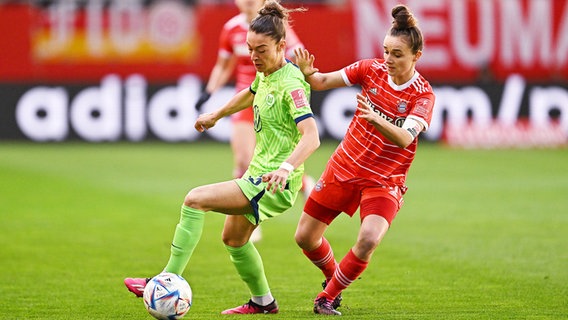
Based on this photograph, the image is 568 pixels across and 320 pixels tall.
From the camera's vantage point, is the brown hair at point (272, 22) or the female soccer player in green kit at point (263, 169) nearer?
the female soccer player in green kit at point (263, 169)

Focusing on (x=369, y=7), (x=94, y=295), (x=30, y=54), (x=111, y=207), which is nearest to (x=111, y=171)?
(x=111, y=207)

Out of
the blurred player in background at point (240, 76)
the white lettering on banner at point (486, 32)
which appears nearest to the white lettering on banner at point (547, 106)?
the white lettering on banner at point (486, 32)

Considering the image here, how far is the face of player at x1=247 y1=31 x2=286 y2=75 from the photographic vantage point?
22.8 feet

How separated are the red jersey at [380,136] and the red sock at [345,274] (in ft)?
1.84

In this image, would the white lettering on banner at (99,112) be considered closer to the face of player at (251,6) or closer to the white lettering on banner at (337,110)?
the white lettering on banner at (337,110)

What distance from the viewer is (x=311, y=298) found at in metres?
7.94

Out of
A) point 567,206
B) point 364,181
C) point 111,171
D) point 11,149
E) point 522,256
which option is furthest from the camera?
point 11,149

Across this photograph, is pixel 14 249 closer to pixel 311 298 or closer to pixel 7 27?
pixel 311 298

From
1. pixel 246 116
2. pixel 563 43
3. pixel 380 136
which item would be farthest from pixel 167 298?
pixel 563 43

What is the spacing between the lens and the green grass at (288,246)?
7.65 metres

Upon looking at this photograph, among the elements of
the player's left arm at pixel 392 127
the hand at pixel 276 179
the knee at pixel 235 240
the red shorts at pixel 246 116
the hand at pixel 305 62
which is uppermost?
the hand at pixel 305 62

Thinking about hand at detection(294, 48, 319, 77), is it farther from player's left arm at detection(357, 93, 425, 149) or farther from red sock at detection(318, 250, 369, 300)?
red sock at detection(318, 250, 369, 300)

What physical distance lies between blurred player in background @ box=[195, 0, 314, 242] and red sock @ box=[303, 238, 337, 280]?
3.32 m

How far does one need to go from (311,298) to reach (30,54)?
17791 mm
